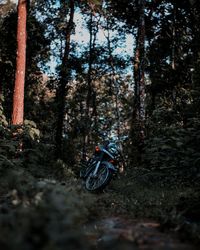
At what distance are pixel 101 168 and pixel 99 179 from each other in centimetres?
39

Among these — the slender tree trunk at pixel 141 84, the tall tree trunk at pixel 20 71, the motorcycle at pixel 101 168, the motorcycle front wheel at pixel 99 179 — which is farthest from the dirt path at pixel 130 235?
the slender tree trunk at pixel 141 84

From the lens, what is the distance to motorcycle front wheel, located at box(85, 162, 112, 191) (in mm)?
10633

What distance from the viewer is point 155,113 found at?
16.7 metres

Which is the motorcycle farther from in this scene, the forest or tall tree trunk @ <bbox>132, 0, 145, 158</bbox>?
tall tree trunk @ <bbox>132, 0, 145, 158</bbox>

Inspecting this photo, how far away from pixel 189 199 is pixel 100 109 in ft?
153

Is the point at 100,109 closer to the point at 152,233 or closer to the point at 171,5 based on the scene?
the point at 171,5

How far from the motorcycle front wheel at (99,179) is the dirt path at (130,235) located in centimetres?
405

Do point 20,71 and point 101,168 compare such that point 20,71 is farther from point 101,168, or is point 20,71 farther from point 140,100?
point 101,168

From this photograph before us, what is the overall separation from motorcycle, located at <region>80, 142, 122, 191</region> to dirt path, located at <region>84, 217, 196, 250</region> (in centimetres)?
423

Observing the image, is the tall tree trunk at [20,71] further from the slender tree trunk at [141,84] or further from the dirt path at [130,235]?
the dirt path at [130,235]

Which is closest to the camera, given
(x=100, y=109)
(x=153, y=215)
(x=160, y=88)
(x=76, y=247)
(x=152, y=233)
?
(x=76, y=247)

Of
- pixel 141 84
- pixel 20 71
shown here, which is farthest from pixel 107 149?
pixel 141 84

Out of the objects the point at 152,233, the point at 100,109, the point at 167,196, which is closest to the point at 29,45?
the point at 167,196

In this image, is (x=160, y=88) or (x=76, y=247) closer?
(x=76, y=247)
